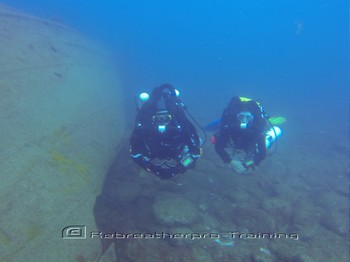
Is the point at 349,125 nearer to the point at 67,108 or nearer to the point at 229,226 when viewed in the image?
the point at 229,226

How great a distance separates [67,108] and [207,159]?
177 inches

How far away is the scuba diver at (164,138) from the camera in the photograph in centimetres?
506

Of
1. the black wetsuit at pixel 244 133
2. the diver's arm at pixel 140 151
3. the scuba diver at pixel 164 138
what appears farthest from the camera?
the black wetsuit at pixel 244 133

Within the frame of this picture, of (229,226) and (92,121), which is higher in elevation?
(92,121)

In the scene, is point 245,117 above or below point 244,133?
above

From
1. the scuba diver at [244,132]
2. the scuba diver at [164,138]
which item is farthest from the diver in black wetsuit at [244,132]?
the scuba diver at [164,138]

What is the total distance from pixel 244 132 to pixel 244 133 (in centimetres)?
3

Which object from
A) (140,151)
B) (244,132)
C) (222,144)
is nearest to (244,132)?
(244,132)

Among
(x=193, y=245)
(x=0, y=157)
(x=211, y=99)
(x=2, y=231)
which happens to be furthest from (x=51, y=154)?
(x=211, y=99)

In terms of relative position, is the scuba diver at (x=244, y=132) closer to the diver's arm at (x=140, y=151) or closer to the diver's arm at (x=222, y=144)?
the diver's arm at (x=222, y=144)

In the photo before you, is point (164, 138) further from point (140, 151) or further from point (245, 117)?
point (245, 117)

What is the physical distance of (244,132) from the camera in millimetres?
5875

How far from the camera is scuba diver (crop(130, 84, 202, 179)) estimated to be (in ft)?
16.6

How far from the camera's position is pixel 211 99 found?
2208cm
